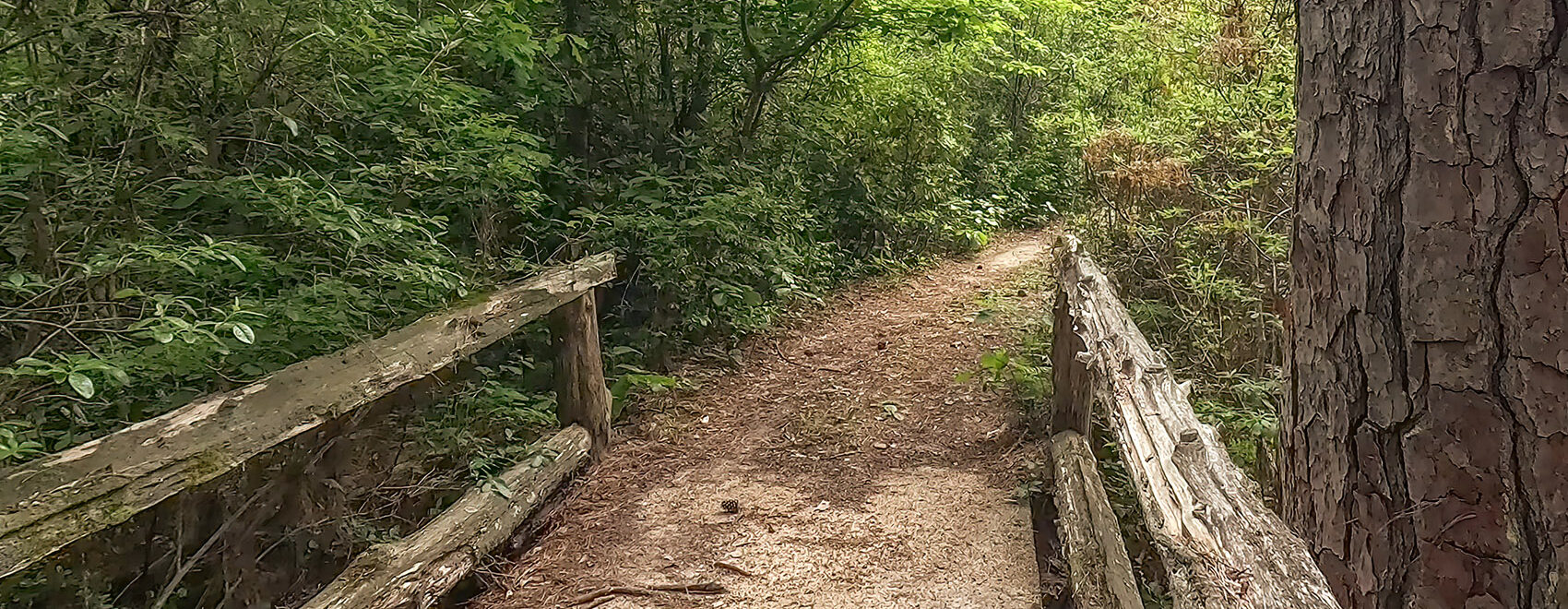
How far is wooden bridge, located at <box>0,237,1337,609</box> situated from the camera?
89.2 inches

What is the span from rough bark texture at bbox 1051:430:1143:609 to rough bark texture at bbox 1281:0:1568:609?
1.73 meters

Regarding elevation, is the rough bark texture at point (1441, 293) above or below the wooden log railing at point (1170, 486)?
above

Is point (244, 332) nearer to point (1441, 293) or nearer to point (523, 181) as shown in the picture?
point (1441, 293)

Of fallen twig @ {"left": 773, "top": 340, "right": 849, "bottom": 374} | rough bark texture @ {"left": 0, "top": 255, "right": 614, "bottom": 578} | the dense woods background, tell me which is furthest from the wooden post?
fallen twig @ {"left": 773, "top": 340, "right": 849, "bottom": 374}

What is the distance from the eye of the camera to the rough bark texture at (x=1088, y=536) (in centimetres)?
332

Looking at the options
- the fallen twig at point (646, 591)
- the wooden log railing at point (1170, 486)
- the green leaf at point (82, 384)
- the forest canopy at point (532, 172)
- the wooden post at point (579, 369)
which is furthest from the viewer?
the wooden post at point (579, 369)

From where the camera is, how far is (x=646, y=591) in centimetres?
418

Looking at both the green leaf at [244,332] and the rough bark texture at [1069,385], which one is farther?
the rough bark texture at [1069,385]

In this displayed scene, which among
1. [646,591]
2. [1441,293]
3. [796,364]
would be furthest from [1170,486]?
[796,364]

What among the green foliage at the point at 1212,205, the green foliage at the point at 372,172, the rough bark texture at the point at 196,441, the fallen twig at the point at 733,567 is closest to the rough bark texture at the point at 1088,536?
the green foliage at the point at 1212,205

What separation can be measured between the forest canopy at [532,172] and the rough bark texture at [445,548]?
85cm

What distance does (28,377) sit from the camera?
2594mm

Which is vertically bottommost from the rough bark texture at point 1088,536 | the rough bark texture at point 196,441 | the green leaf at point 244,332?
the rough bark texture at point 1088,536

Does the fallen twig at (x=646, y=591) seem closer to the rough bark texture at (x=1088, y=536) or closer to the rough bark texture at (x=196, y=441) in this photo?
the rough bark texture at (x=196, y=441)
